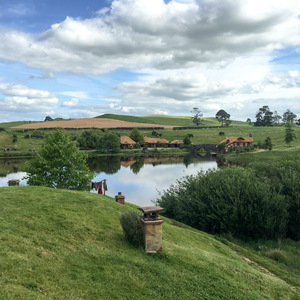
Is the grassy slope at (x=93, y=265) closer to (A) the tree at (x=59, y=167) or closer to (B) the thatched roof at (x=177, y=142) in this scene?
(A) the tree at (x=59, y=167)

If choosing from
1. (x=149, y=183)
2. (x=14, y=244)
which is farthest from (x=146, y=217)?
(x=149, y=183)

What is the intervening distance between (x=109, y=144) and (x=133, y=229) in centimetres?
9716

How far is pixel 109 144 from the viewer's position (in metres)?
107

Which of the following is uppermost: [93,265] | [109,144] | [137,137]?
[137,137]

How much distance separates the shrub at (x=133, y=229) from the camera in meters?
11.0

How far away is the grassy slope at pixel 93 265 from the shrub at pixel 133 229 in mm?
367

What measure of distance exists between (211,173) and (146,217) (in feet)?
68.0

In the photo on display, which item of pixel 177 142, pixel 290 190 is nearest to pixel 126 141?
pixel 177 142

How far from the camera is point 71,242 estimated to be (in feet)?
32.9

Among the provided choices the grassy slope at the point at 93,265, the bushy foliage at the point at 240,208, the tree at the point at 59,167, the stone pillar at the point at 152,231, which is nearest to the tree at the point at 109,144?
the tree at the point at 59,167

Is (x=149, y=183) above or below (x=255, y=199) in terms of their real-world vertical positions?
below

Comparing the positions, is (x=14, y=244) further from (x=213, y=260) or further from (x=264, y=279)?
(x=264, y=279)

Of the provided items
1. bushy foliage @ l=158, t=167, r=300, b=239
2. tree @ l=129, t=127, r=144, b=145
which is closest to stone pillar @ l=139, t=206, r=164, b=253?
bushy foliage @ l=158, t=167, r=300, b=239

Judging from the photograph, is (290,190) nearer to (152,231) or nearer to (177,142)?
(152,231)
